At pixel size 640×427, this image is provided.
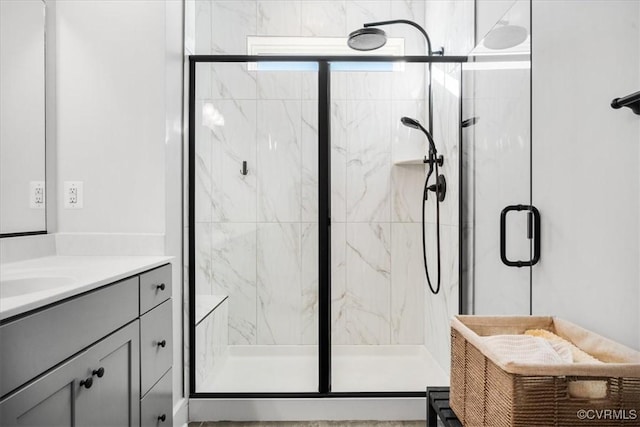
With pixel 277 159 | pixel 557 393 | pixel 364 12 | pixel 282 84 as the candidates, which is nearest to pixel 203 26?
pixel 282 84

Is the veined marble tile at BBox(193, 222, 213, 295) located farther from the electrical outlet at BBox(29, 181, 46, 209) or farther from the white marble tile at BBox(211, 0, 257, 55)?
the white marble tile at BBox(211, 0, 257, 55)

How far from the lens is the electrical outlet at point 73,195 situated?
1.92 metres

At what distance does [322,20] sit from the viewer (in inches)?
127

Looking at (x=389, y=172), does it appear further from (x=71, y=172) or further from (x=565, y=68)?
(x=71, y=172)

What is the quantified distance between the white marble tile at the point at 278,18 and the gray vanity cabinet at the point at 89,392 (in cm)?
246

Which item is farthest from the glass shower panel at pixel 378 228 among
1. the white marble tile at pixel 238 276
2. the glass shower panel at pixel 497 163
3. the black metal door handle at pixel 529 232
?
the black metal door handle at pixel 529 232

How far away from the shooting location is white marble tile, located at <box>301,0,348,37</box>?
10.6 feet

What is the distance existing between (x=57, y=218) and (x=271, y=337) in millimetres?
1212

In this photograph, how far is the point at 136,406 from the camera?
1.49 meters

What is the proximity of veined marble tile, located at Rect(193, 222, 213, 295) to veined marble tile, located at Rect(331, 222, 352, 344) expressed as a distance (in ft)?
2.21

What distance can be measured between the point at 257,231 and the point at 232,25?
1.71 m

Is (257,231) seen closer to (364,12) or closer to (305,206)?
(305,206)

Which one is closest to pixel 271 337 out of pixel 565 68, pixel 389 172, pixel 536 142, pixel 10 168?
pixel 389 172

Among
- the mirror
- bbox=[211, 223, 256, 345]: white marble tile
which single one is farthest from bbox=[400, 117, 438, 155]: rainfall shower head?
the mirror
